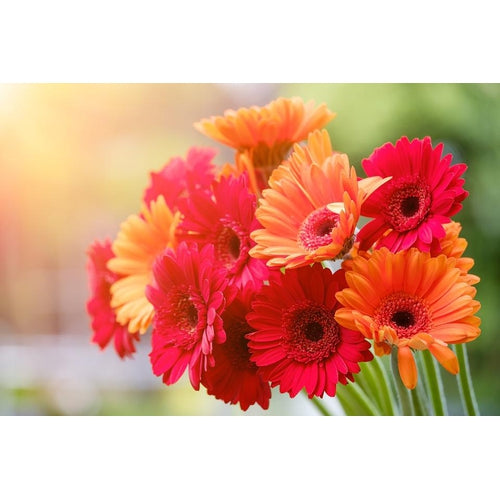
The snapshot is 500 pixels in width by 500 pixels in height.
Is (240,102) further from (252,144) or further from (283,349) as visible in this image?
(283,349)

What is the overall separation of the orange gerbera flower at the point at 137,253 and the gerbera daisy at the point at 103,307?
18mm

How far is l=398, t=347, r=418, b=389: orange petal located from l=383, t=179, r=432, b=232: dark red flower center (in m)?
0.07

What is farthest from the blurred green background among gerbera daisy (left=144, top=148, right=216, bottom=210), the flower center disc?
the flower center disc

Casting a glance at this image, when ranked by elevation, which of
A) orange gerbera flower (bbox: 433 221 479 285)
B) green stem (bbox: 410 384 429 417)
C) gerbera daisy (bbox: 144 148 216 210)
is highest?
gerbera daisy (bbox: 144 148 216 210)

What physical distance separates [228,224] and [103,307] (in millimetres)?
155

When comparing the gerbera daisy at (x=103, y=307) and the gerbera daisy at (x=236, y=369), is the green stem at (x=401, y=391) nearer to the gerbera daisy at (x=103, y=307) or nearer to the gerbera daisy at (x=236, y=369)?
the gerbera daisy at (x=236, y=369)

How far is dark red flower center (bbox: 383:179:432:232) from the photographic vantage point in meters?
0.38

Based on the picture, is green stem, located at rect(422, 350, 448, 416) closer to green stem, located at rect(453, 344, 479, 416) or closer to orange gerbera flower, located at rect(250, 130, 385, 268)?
green stem, located at rect(453, 344, 479, 416)

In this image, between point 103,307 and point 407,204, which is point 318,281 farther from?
point 103,307

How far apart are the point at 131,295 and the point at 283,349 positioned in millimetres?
150

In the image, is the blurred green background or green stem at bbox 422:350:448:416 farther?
the blurred green background

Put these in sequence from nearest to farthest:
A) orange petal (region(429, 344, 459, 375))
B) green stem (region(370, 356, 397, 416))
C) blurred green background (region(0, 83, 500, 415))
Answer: orange petal (region(429, 344, 459, 375)), green stem (region(370, 356, 397, 416)), blurred green background (region(0, 83, 500, 415))

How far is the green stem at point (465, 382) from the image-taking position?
1.45ft

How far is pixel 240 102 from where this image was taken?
139 centimetres
